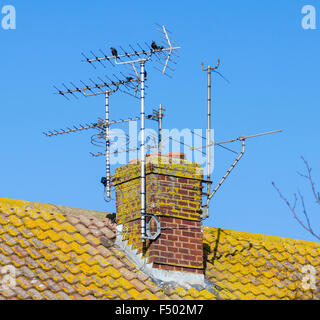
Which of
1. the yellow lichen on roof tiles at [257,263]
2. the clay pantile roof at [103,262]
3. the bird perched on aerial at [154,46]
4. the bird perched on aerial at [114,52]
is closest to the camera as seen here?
the clay pantile roof at [103,262]

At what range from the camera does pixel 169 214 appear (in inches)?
706

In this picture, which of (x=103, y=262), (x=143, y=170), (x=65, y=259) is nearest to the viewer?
(x=65, y=259)

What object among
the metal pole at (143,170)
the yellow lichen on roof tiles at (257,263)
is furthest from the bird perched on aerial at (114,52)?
the yellow lichen on roof tiles at (257,263)

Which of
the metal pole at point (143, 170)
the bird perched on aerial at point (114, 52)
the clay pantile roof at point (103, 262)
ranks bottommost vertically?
the clay pantile roof at point (103, 262)

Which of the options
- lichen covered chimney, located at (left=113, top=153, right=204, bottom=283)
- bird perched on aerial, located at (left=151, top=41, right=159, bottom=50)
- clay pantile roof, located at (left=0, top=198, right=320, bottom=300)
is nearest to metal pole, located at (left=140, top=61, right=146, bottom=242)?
lichen covered chimney, located at (left=113, top=153, right=204, bottom=283)

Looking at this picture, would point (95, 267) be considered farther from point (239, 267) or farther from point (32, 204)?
point (239, 267)

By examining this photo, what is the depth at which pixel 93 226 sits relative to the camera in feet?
61.4

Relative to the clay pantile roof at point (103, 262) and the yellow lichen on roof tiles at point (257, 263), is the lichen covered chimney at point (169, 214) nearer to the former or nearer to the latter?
the clay pantile roof at point (103, 262)

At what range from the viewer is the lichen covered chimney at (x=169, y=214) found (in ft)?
58.1

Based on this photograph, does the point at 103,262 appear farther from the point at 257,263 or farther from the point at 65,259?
the point at 257,263

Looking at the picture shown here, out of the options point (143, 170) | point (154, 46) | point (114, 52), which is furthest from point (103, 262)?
point (154, 46)

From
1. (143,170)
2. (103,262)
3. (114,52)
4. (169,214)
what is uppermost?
(114,52)

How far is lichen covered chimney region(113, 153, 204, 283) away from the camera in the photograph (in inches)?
697
